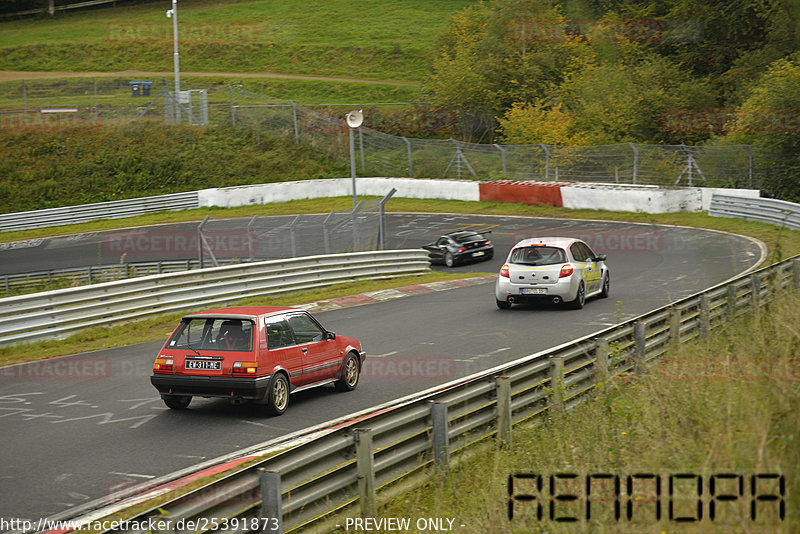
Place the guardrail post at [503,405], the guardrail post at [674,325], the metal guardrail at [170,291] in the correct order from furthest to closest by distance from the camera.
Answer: the metal guardrail at [170,291], the guardrail post at [674,325], the guardrail post at [503,405]

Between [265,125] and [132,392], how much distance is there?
3999 cm

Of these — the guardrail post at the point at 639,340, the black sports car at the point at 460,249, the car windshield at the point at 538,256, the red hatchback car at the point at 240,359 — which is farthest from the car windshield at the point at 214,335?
the black sports car at the point at 460,249

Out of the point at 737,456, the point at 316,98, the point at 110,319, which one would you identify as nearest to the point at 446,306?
the point at 110,319

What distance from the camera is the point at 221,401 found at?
11992 mm

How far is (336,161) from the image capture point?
4981 centimetres

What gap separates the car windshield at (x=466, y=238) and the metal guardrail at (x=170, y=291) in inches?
165

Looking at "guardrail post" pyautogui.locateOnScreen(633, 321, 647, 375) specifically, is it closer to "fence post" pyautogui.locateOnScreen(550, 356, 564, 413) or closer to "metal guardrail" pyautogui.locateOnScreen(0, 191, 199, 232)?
"fence post" pyautogui.locateOnScreen(550, 356, 564, 413)

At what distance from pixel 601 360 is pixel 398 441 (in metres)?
3.64

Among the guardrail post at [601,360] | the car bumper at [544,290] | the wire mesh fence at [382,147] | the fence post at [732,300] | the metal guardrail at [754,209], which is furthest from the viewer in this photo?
the wire mesh fence at [382,147]

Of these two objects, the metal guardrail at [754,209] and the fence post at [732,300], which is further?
the metal guardrail at [754,209]

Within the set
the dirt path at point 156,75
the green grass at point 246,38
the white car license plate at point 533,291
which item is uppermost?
the green grass at point 246,38

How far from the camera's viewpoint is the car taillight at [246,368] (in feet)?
34.4

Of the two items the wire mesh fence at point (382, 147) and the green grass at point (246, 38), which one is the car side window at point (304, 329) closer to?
the wire mesh fence at point (382, 147)

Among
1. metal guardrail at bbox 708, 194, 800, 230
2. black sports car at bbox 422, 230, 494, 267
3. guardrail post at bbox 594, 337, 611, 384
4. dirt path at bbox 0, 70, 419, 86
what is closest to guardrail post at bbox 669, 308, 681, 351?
guardrail post at bbox 594, 337, 611, 384
